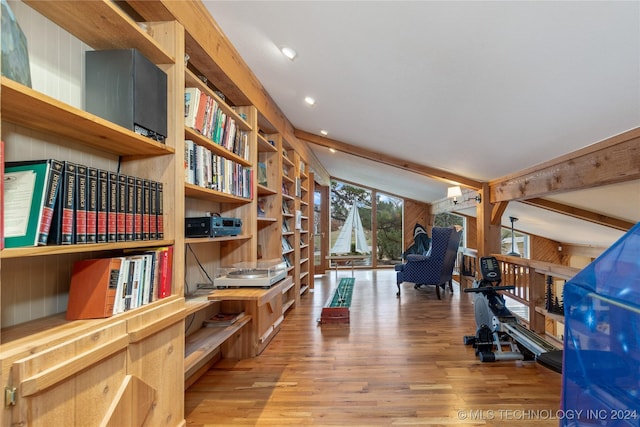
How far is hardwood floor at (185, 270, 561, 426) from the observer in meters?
1.83

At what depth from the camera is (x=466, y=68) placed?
1887 millimetres

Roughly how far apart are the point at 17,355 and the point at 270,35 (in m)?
2.10

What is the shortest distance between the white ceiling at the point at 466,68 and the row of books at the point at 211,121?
1.81 ft

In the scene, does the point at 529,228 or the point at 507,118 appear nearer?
the point at 507,118

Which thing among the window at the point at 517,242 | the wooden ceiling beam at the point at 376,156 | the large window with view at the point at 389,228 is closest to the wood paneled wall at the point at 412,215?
the large window with view at the point at 389,228

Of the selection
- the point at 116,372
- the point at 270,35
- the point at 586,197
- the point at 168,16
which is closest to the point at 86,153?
the point at 168,16

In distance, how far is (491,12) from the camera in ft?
4.67

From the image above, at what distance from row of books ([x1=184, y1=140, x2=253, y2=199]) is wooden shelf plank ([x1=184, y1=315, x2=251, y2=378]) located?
1.01 m

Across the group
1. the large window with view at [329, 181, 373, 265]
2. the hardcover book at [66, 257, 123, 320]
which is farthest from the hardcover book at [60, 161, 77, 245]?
the large window with view at [329, 181, 373, 265]

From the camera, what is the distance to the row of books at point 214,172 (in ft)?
6.05

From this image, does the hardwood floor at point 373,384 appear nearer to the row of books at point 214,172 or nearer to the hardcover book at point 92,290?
the hardcover book at point 92,290

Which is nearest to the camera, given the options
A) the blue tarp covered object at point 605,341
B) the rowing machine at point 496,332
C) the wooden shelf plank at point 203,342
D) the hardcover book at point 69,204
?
the blue tarp covered object at point 605,341

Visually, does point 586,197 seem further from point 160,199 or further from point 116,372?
point 116,372

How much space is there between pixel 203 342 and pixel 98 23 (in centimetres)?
182
